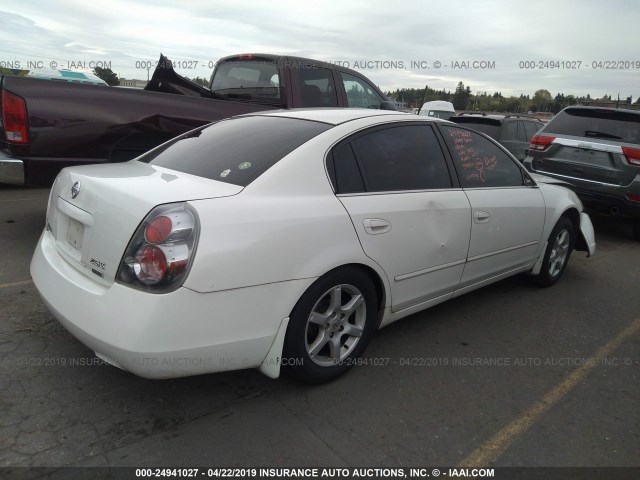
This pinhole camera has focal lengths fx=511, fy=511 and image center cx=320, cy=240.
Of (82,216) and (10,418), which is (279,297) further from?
(10,418)

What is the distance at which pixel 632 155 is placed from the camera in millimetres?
6496

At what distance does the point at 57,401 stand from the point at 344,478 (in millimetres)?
1497

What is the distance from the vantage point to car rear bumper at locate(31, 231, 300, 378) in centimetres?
218

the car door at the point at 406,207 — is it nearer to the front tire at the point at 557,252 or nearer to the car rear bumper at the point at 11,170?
the front tire at the point at 557,252

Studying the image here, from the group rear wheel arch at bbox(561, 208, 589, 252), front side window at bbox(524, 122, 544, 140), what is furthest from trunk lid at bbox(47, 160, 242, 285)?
front side window at bbox(524, 122, 544, 140)

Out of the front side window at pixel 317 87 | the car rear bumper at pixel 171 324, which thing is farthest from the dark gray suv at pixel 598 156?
the car rear bumper at pixel 171 324

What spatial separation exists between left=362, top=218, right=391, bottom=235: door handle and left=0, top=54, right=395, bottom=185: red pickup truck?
2962 mm

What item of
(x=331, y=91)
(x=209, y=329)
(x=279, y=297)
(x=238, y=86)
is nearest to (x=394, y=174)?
(x=279, y=297)

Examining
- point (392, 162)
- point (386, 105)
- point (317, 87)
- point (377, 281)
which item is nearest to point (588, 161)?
point (386, 105)

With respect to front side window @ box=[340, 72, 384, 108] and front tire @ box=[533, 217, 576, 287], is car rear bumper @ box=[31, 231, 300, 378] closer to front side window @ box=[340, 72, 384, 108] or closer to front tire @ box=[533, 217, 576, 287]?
front tire @ box=[533, 217, 576, 287]

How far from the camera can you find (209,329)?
2.28m

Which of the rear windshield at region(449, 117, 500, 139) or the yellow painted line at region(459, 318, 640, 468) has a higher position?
the rear windshield at region(449, 117, 500, 139)

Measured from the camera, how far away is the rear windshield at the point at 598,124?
6.75m

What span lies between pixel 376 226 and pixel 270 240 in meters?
0.75
